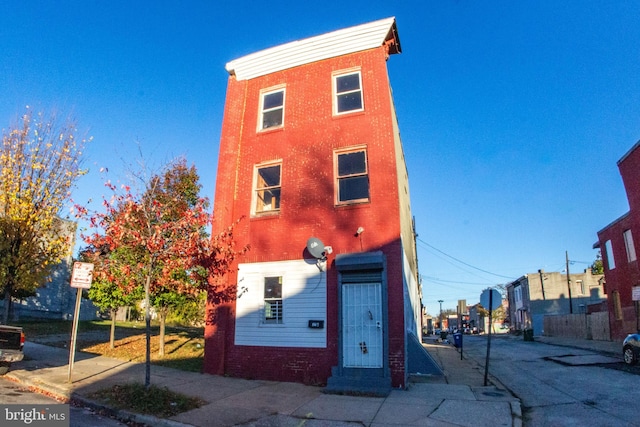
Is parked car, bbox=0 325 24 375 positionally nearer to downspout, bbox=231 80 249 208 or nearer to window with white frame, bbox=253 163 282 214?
downspout, bbox=231 80 249 208

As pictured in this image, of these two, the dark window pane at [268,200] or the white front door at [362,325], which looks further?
the dark window pane at [268,200]

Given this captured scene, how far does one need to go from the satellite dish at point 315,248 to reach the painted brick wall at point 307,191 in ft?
1.43

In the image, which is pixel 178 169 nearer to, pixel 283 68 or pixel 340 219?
pixel 283 68

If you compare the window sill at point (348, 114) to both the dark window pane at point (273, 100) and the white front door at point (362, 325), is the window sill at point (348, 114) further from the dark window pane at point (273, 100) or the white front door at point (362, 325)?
the white front door at point (362, 325)

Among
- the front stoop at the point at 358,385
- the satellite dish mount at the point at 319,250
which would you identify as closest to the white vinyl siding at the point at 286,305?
the satellite dish mount at the point at 319,250

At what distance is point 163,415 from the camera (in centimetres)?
699

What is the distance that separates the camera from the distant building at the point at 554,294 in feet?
166

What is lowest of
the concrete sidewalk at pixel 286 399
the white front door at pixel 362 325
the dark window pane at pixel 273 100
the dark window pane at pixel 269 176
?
the concrete sidewalk at pixel 286 399

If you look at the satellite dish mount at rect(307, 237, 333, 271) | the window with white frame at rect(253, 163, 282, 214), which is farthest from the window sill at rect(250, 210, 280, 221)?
the satellite dish mount at rect(307, 237, 333, 271)

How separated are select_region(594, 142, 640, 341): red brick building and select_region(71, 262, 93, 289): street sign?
25450 mm

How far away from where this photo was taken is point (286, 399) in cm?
859

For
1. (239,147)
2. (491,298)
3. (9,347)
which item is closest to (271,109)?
(239,147)

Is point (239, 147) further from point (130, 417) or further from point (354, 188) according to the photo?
point (130, 417)

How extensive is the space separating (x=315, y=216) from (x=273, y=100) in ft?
15.8
